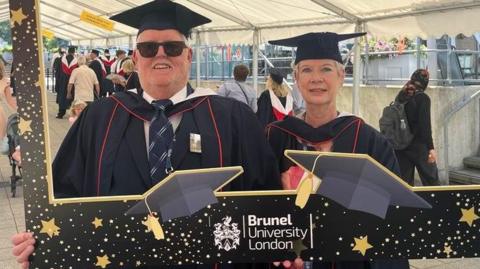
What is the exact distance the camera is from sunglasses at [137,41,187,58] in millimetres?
1807

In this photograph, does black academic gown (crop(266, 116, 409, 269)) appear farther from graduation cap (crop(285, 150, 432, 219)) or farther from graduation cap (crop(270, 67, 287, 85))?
graduation cap (crop(270, 67, 287, 85))

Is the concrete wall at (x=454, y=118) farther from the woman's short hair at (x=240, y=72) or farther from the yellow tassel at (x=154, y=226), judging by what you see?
the yellow tassel at (x=154, y=226)

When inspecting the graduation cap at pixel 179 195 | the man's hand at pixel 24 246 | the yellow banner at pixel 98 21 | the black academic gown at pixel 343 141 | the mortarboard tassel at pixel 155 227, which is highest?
the yellow banner at pixel 98 21

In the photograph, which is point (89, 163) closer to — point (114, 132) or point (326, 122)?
point (114, 132)

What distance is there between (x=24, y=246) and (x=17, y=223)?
4.46m

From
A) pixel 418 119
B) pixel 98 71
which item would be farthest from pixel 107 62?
pixel 418 119

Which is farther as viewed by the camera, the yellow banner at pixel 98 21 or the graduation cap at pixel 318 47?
the yellow banner at pixel 98 21

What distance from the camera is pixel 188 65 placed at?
1932mm

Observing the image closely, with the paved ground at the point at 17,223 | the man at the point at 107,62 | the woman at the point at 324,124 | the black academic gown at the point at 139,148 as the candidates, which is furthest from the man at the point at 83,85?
the man at the point at 107,62

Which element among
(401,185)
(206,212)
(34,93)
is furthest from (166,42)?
(401,185)

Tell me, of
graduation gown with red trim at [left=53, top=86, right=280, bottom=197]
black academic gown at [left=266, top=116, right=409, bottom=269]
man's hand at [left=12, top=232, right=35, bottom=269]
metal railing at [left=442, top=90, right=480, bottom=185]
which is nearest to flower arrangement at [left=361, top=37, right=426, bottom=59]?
metal railing at [left=442, top=90, right=480, bottom=185]

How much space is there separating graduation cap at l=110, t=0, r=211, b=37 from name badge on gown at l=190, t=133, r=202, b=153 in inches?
14.9

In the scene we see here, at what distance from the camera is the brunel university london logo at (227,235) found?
1623 millimetres

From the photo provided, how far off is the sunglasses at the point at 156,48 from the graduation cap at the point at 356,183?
559mm
